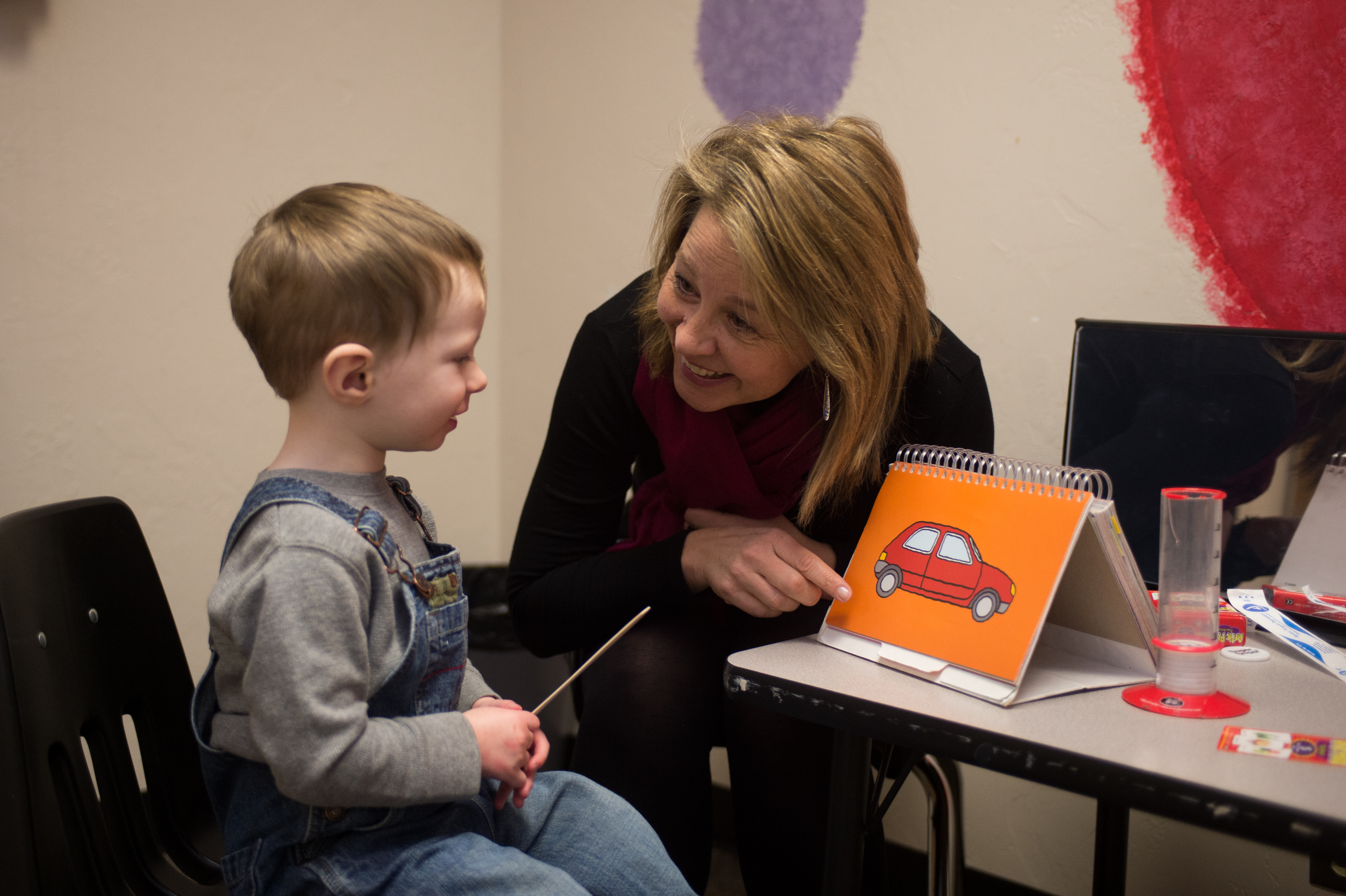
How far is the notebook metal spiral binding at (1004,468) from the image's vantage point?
2.65 feet

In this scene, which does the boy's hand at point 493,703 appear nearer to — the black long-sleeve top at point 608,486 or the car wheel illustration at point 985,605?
the black long-sleeve top at point 608,486

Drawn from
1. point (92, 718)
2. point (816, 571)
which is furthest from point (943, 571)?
point (92, 718)

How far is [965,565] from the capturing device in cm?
83

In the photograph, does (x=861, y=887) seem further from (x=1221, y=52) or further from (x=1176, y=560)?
(x=1221, y=52)

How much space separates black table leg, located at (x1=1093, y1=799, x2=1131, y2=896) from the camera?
40.7 inches

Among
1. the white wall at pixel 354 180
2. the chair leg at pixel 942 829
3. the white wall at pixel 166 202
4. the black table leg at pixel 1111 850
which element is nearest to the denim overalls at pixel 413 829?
the chair leg at pixel 942 829

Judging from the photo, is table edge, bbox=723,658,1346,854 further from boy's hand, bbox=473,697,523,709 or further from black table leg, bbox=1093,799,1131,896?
black table leg, bbox=1093,799,1131,896

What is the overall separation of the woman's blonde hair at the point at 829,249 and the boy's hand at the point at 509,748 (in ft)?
1.25

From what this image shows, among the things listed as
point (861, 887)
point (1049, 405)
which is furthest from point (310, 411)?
point (1049, 405)

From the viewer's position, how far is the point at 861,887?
3.08ft

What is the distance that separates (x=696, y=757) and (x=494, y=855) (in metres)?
0.35

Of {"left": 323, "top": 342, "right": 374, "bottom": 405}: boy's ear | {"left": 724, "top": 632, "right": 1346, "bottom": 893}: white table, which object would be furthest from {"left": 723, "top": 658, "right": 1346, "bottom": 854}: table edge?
{"left": 323, "top": 342, "right": 374, "bottom": 405}: boy's ear

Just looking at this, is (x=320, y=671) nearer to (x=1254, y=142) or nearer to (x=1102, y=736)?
(x=1102, y=736)

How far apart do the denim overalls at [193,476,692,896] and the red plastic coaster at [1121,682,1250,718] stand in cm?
40
